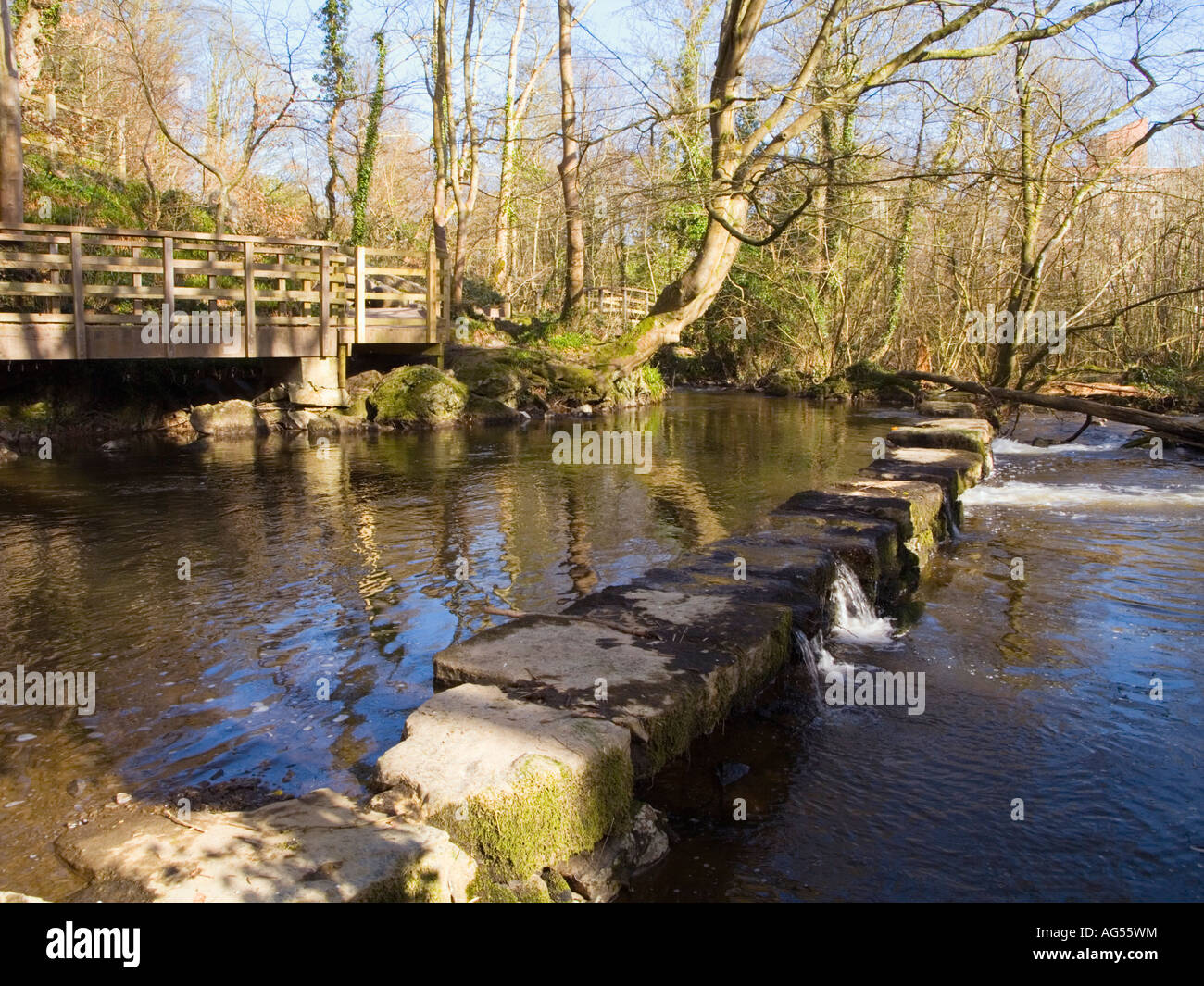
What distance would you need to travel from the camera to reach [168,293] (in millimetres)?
14484

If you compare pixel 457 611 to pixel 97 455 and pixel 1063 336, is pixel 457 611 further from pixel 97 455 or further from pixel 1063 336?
pixel 1063 336

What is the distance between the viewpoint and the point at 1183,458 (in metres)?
14.1

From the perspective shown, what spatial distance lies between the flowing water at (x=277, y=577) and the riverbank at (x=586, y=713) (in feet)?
2.28

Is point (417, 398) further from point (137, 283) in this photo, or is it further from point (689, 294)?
point (689, 294)

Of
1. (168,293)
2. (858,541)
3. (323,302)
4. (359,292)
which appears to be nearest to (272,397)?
(323,302)

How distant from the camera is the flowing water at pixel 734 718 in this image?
3.97m

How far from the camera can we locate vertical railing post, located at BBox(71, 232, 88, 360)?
13469 millimetres

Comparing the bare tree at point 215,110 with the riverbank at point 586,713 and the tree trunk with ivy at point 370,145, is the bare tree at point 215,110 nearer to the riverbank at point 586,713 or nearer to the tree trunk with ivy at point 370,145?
the tree trunk with ivy at point 370,145

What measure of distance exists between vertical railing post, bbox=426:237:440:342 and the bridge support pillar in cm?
198

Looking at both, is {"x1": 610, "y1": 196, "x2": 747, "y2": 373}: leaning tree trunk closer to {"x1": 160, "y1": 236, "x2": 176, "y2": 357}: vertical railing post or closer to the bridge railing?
the bridge railing

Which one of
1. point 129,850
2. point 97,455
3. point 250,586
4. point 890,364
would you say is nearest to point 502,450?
point 97,455

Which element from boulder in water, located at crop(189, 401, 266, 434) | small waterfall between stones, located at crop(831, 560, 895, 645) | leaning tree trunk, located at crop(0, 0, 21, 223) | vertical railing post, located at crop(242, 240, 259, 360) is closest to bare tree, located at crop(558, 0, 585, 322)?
vertical railing post, located at crop(242, 240, 259, 360)

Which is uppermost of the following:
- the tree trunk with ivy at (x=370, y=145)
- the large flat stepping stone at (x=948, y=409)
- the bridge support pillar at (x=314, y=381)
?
the tree trunk with ivy at (x=370, y=145)

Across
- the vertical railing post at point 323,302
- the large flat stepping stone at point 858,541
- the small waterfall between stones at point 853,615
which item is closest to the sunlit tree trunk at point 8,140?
the vertical railing post at point 323,302
